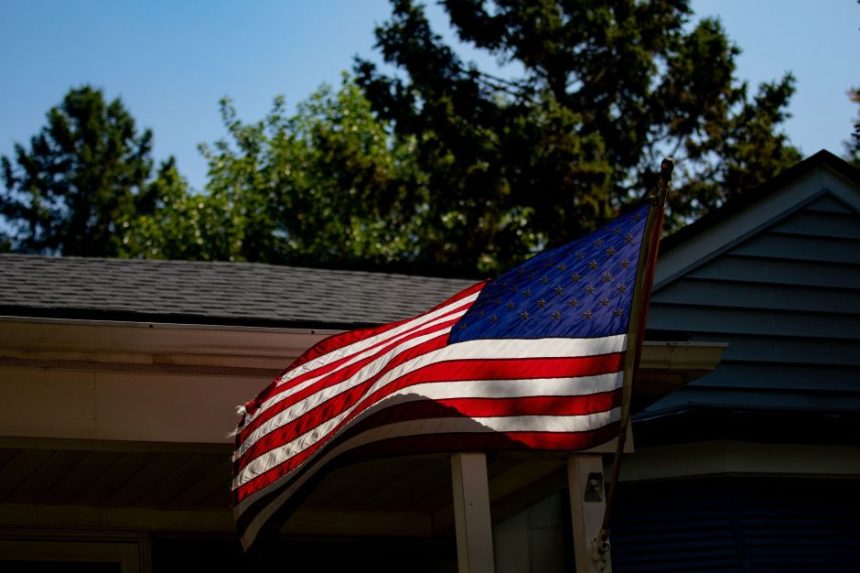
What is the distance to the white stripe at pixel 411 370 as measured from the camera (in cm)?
511

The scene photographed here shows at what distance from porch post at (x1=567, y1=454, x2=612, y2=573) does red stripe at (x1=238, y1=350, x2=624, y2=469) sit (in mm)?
969

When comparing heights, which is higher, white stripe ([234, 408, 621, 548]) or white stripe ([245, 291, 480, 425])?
white stripe ([245, 291, 480, 425])

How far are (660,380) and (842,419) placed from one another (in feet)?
4.62

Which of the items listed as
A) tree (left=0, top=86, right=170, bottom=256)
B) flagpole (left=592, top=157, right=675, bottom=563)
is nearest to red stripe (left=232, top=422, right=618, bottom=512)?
flagpole (left=592, top=157, right=675, bottom=563)

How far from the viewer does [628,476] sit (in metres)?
7.80

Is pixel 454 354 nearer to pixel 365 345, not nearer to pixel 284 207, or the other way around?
pixel 365 345

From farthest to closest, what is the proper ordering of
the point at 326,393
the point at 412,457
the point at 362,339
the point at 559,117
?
the point at 559,117, the point at 362,339, the point at 412,457, the point at 326,393

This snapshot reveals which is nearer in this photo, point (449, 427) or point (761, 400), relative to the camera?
point (449, 427)

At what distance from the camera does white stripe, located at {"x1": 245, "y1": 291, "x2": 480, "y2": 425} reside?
18.8 feet

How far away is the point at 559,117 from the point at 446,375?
2217cm

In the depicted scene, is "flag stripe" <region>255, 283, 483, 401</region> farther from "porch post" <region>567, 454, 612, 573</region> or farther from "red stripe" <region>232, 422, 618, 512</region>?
"porch post" <region>567, 454, 612, 573</region>

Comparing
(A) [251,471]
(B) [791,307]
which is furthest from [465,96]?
(A) [251,471]

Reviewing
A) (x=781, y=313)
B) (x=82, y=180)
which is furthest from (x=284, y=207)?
(x=781, y=313)

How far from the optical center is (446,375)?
5250 mm
